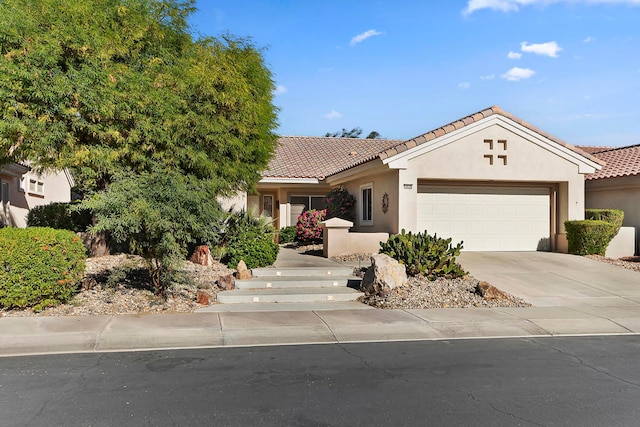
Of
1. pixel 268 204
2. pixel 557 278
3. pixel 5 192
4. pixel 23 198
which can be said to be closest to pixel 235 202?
pixel 268 204

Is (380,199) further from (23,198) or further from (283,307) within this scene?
(23,198)

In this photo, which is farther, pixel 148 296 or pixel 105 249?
pixel 105 249

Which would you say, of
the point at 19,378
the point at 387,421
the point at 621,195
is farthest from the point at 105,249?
the point at 621,195

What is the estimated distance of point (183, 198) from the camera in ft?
29.8

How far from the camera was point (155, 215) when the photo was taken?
867cm

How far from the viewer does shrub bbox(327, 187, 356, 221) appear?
62.8 feet

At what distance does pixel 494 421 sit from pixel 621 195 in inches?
638

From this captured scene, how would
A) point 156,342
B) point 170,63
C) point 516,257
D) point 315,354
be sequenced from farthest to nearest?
1. point 516,257
2. point 170,63
3. point 156,342
4. point 315,354

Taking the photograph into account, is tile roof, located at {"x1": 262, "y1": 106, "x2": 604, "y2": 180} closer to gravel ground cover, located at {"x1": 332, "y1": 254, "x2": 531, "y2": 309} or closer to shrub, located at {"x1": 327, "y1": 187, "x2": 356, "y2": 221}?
shrub, located at {"x1": 327, "y1": 187, "x2": 356, "y2": 221}

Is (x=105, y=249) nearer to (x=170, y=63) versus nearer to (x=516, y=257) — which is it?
(x=170, y=63)

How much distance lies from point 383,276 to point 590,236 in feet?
28.2

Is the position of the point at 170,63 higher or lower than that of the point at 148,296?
higher

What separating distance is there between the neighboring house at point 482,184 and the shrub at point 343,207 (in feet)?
3.28

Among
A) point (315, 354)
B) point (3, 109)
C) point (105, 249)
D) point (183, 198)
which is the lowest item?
point (315, 354)
